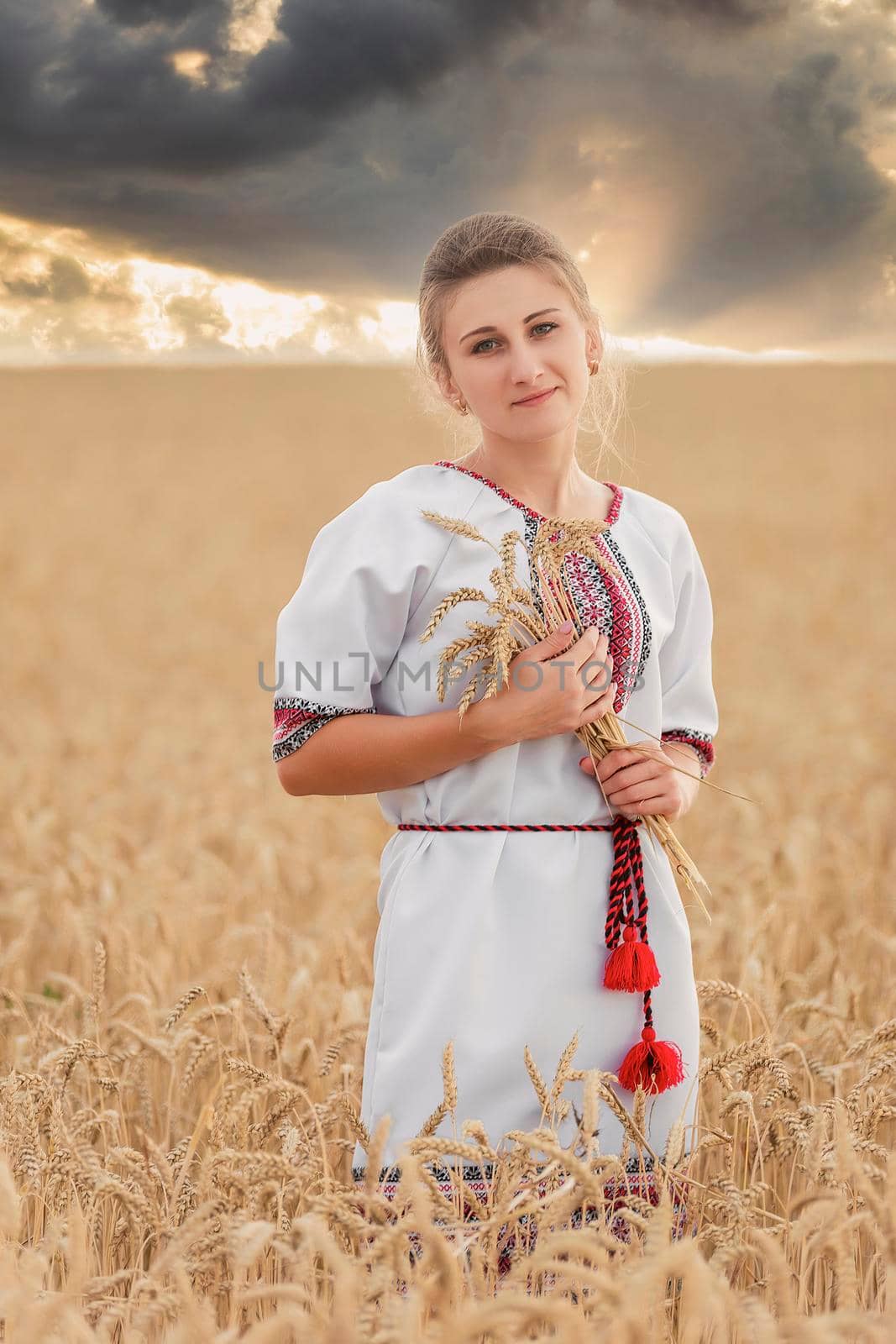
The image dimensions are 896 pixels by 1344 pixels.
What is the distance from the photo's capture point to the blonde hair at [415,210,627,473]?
6.95ft

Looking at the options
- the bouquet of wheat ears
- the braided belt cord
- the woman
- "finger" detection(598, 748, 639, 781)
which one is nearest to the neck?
the woman

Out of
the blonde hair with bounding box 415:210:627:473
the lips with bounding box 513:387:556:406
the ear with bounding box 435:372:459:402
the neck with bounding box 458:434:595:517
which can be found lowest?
the neck with bounding box 458:434:595:517

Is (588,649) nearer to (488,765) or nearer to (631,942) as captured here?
(488,765)

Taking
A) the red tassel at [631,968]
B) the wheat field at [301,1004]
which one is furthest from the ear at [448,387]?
the red tassel at [631,968]

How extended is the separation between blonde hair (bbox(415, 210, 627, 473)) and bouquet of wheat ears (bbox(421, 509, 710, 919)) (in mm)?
395

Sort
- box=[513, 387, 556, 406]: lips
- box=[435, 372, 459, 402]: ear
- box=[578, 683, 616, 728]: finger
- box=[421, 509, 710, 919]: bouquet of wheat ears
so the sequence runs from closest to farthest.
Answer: box=[421, 509, 710, 919]: bouquet of wheat ears → box=[578, 683, 616, 728]: finger → box=[513, 387, 556, 406]: lips → box=[435, 372, 459, 402]: ear

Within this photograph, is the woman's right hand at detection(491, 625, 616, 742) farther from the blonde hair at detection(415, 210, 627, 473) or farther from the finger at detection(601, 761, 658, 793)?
the blonde hair at detection(415, 210, 627, 473)

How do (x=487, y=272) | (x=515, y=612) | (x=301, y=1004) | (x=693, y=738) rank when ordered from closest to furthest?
(x=515, y=612) → (x=487, y=272) → (x=693, y=738) → (x=301, y=1004)

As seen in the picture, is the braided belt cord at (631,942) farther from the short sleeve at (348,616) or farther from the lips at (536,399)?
the lips at (536,399)

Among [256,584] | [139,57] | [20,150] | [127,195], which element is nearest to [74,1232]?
[127,195]

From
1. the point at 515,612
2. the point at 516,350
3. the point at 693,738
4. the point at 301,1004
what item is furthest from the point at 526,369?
the point at 301,1004

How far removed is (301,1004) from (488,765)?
5.02 feet

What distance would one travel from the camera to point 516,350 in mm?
2059

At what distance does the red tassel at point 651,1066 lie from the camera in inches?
80.0
